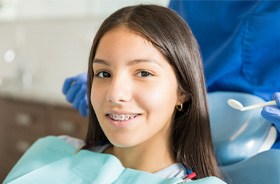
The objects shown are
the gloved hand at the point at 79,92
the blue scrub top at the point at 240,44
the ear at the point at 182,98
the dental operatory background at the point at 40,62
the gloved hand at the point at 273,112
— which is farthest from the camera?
the dental operatory background at the point at 40,62

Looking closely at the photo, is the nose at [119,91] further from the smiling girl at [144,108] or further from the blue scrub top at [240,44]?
the blue scrub top at [240,44]

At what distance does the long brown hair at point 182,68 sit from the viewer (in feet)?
3.10

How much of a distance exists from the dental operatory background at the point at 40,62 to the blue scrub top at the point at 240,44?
1.10 metres

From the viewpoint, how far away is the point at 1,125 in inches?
112

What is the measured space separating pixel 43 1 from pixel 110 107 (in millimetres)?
2275

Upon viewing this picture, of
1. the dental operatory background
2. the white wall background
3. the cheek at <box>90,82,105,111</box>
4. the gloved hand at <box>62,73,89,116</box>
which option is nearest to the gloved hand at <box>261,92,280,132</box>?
the cheek at <box>90,82,105,111</box>

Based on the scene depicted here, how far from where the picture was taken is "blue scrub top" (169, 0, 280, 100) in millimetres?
1180

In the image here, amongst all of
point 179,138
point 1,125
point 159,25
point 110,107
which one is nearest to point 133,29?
point 159,25

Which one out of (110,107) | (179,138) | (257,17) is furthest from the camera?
(257,17)

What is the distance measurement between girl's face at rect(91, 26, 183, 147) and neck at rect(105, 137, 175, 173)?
8 centimetres

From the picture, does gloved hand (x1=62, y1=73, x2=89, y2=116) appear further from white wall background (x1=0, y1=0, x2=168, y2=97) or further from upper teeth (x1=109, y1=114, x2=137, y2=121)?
white wall background (x1=0, y1=0, x2=168, y2=97)

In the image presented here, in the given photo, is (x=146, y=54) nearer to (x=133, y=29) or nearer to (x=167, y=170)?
(x=133, y=29)

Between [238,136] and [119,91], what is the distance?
1.33 ft

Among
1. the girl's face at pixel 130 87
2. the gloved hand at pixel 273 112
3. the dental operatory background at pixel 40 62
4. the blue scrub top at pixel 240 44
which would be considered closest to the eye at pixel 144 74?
the girl's face at pixel 130 87
